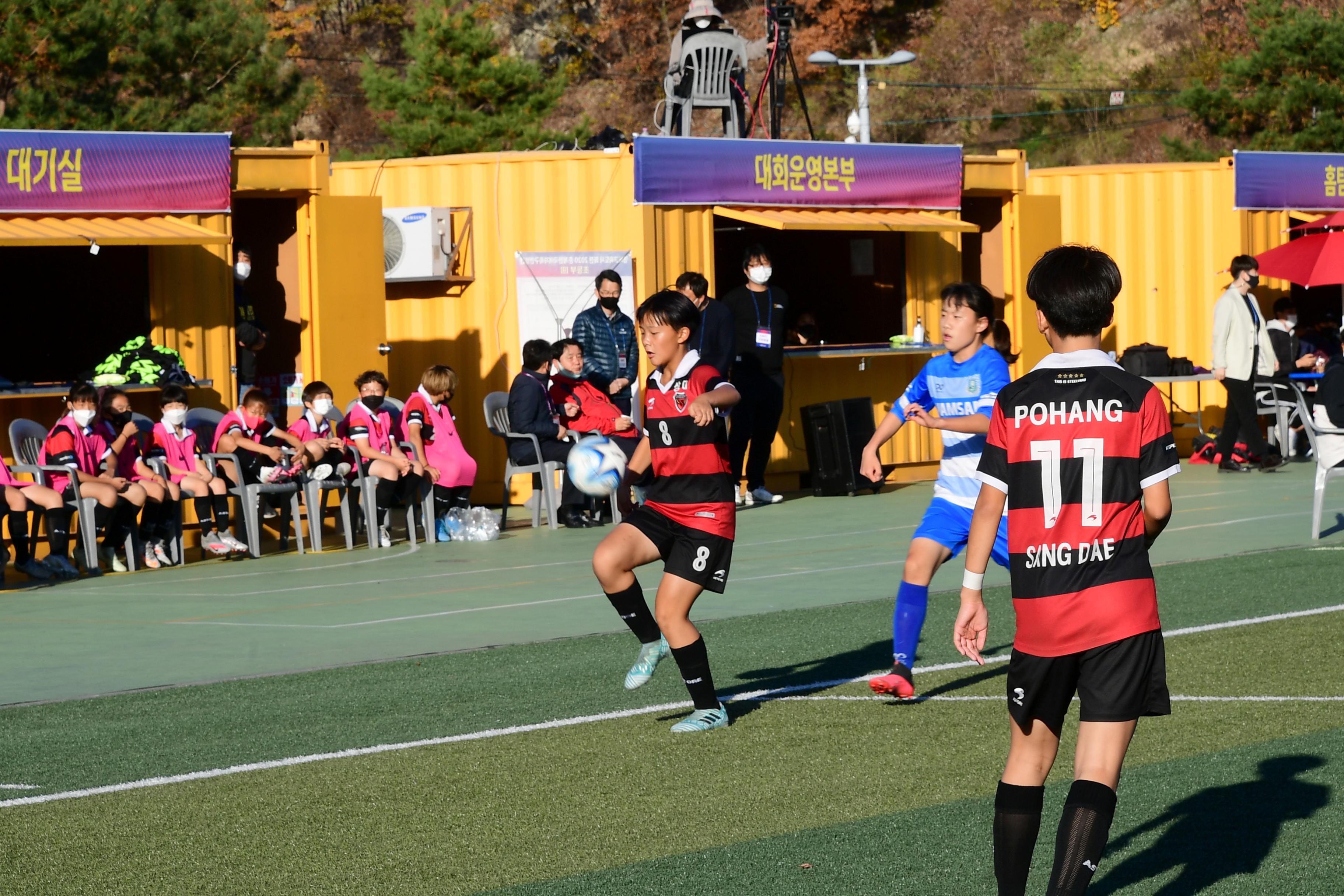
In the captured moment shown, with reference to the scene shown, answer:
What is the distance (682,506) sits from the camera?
22.2 ft

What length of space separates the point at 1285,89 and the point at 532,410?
28499 mm

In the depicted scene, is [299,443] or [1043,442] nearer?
[1043,442]

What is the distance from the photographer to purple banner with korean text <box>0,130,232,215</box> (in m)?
13.0

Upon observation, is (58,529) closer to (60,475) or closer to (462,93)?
(60,475)

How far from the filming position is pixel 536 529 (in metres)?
14.6

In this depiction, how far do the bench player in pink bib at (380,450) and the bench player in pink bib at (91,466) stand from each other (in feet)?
6.13

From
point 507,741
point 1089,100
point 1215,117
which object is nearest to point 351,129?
point 1089,100

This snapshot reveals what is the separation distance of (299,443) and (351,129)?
152ft

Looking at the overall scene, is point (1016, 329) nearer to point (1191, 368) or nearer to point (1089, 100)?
point (1191, 368)

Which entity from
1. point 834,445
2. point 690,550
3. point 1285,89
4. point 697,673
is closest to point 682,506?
point 690,550

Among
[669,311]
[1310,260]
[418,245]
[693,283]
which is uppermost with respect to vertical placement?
[418,245]

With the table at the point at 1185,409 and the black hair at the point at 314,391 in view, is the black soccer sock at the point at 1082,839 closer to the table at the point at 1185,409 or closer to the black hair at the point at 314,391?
the black hair at the point at 314,391

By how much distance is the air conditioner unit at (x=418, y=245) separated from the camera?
1623 cm

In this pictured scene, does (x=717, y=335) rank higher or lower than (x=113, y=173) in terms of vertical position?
lower
